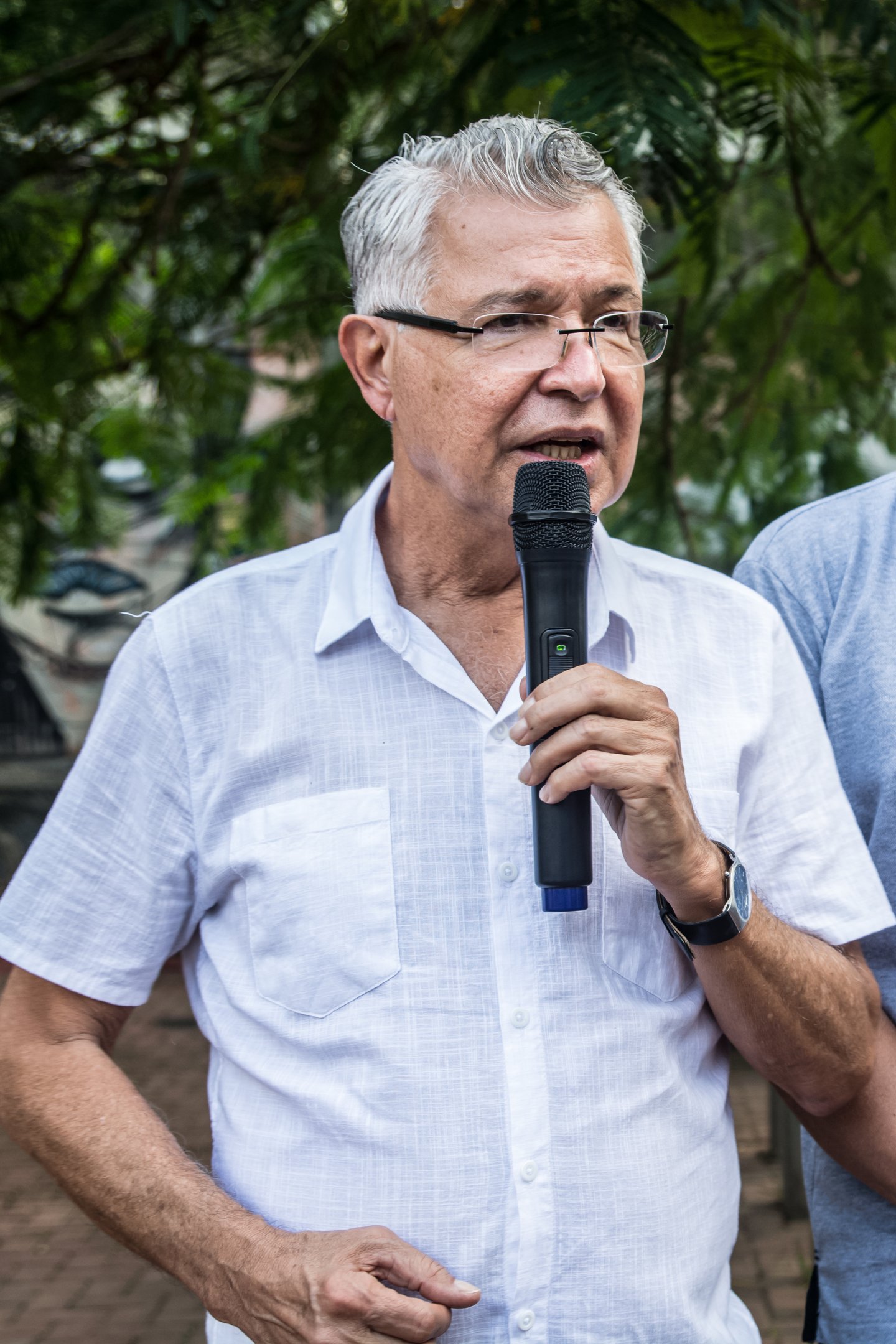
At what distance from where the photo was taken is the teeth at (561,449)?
166 cm

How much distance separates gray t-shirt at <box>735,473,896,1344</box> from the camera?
175 centimetres

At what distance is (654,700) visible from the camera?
141 centimetres

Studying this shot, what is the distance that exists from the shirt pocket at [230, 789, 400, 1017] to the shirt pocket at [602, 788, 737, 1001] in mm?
278

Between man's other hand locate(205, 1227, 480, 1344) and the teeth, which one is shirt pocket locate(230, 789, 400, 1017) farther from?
the teeth

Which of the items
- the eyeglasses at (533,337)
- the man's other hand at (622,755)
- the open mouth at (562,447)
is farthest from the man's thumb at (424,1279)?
the eyeglasses at (533,337)

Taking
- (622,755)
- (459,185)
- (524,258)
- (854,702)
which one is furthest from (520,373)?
(854,702)

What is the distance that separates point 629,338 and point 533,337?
0.16 meters

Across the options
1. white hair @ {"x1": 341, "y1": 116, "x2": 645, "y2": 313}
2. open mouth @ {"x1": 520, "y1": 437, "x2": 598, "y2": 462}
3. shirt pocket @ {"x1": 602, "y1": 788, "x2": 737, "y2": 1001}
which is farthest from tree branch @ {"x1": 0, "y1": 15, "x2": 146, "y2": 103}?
shirt pocket @ {"x1": 602, "y1": 788, "x2": 737, "y2": 1001}

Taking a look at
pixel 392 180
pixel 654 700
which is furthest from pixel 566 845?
pixel 392 180

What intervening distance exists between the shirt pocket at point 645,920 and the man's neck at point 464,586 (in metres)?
0.28

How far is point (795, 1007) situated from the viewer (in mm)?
1601

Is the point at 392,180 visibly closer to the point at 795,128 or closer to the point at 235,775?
the point at 235,775

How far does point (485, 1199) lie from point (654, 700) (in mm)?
643

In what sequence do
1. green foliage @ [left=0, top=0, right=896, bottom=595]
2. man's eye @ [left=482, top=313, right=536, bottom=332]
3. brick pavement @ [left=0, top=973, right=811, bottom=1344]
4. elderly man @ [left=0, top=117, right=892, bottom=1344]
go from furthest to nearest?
brick pavement @ [left=0, top=973, right=811, bottom=1344] → green foliage @ [left=0, top=0, right=896, bottom=595] → man's eye @ [left=482, top=313, right=536, bottom=332] → elderly man @ [left=0, top=117, right=892, bottom=1344]
